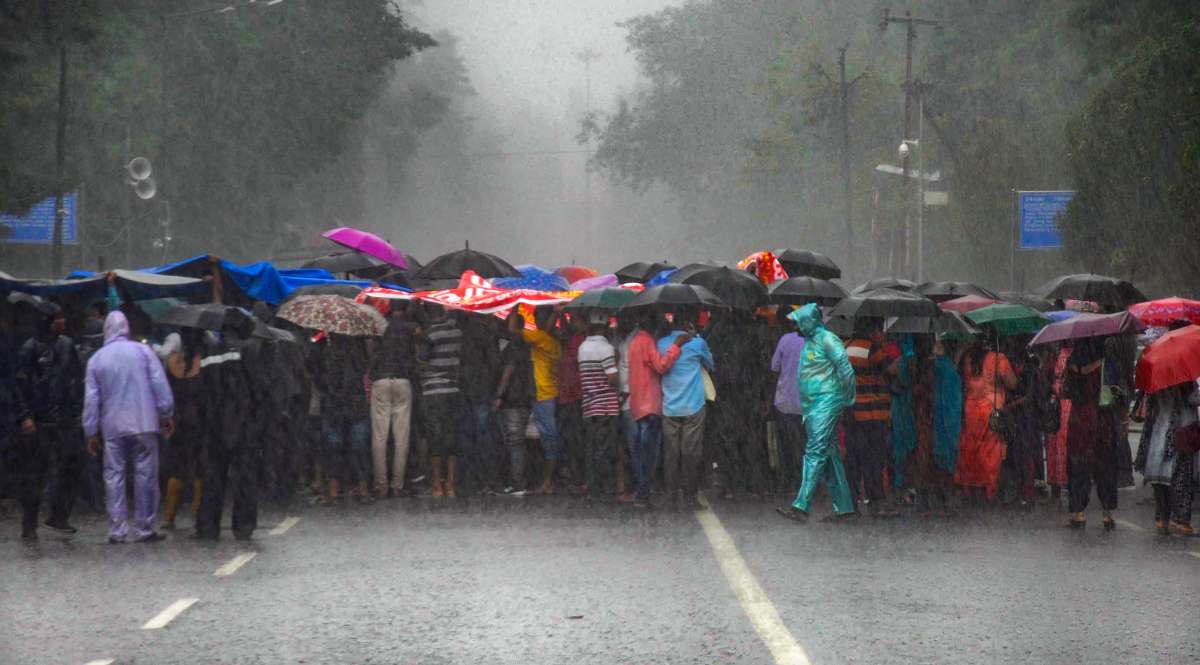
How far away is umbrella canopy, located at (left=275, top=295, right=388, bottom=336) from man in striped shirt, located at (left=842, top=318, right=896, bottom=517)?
15.1ft

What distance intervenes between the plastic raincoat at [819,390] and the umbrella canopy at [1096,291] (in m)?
6.51

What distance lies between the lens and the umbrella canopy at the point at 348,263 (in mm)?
22484

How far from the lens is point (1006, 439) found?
1672 centimetres

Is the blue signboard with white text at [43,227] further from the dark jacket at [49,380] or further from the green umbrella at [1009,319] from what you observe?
the green umbrella at [1009,319]

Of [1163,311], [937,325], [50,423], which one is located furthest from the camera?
[1163,311]

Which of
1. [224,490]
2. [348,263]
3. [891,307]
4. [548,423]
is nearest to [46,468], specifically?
[224,490]

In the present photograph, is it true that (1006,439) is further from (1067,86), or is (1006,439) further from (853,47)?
(853,47)

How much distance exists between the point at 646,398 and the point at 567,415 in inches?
61.0

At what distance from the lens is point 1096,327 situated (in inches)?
577

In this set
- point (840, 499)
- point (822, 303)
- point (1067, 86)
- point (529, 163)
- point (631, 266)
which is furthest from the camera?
point (529, 163)

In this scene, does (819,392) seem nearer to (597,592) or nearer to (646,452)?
(646,452)

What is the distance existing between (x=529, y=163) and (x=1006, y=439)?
6371 inches

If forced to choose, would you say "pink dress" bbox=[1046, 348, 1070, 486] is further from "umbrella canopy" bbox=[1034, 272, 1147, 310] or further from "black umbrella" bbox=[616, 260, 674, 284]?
"black umbrella" bbox=[616, 260, 674, 284]

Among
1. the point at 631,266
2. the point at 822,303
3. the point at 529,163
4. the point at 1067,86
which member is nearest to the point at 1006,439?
the point at 822,303
